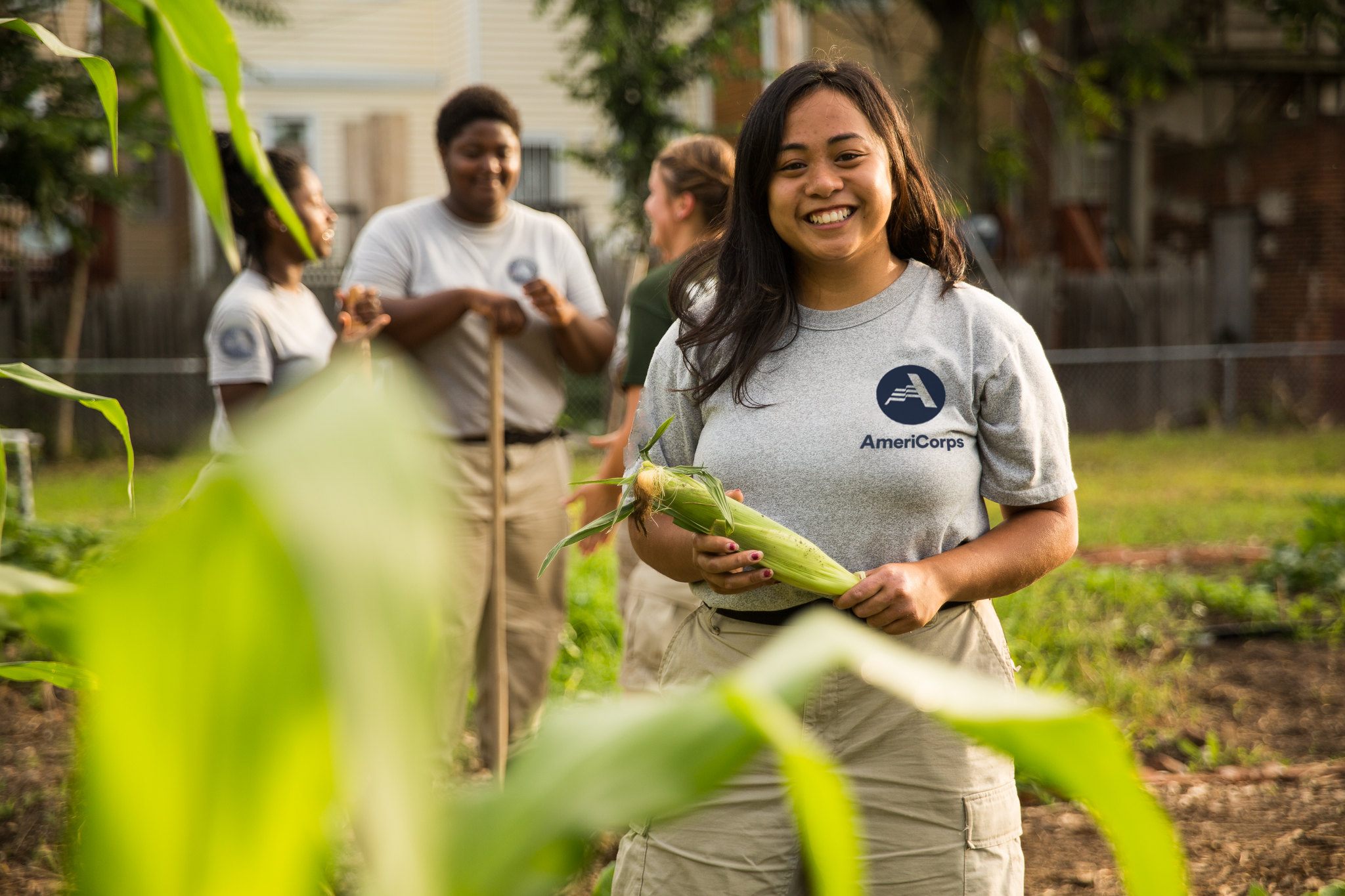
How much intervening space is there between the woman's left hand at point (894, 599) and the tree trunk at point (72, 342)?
11.3 metres

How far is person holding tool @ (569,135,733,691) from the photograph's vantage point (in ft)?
10.1

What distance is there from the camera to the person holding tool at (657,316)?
10.1 ft

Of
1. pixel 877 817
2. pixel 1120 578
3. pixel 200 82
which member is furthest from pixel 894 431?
pixel 1120 578

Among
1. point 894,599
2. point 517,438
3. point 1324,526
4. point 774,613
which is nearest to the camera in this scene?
point 894,599

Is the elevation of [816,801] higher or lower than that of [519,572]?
higher

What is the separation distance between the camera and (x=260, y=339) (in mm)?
3178

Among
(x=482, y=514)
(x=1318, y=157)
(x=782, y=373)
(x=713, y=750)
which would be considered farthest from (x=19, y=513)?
(x=1318, y=157)

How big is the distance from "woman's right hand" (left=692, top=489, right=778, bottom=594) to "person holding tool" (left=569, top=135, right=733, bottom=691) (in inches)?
47.7

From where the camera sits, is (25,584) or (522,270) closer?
(25,584)

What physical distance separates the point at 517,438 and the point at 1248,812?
254 cm

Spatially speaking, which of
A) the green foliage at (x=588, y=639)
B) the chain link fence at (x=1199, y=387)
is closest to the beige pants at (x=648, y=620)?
the green foliage at (x=588, y=639)

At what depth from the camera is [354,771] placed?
0.24 metres

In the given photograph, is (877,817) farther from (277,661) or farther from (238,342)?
(238,342)

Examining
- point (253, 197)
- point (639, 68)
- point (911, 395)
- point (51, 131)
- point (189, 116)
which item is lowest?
point (911, 395)
